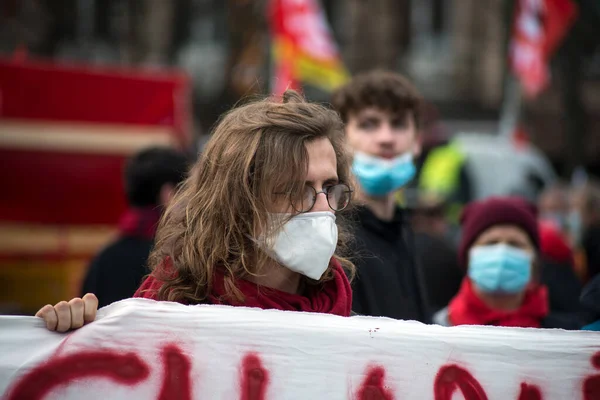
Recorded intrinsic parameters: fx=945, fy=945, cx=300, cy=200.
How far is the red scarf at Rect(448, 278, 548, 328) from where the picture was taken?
352 cm

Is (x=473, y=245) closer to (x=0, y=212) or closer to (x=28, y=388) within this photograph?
(x=28, y=388)

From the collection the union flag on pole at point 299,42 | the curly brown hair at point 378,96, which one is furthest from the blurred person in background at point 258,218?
the union flag on pole at point 299,42

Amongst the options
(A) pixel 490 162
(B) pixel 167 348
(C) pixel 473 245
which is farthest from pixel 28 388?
(A) pixel 490 162

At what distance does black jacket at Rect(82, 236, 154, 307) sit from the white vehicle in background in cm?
574

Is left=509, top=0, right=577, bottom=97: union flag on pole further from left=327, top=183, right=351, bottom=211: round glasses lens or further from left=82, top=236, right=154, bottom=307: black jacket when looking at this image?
left=327, top=183, right=351, bottom=211: round glasses lens

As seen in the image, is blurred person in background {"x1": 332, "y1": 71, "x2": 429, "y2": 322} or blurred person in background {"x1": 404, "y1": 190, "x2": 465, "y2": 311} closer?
blurred person in background {"x1": 332, "y1": 71, "x2": 429, "y2": 322}

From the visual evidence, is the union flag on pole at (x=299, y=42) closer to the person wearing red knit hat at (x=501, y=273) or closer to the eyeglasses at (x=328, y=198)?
the person wearing red knit hat at (x=501, y=273)

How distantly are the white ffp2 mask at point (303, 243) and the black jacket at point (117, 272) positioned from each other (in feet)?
5.67

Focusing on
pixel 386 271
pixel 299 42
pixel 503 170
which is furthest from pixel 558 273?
pixel 503 170

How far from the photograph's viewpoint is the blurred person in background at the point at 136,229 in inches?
157

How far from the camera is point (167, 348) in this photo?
2.25m

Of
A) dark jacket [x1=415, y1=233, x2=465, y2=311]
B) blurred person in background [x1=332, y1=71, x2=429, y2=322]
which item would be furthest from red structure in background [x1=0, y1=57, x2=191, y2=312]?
blurred person in background [x1=332, y1=71, x2=429, y2=322]

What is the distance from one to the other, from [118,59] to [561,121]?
11.6 meters

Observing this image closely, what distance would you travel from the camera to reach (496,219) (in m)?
3.75
